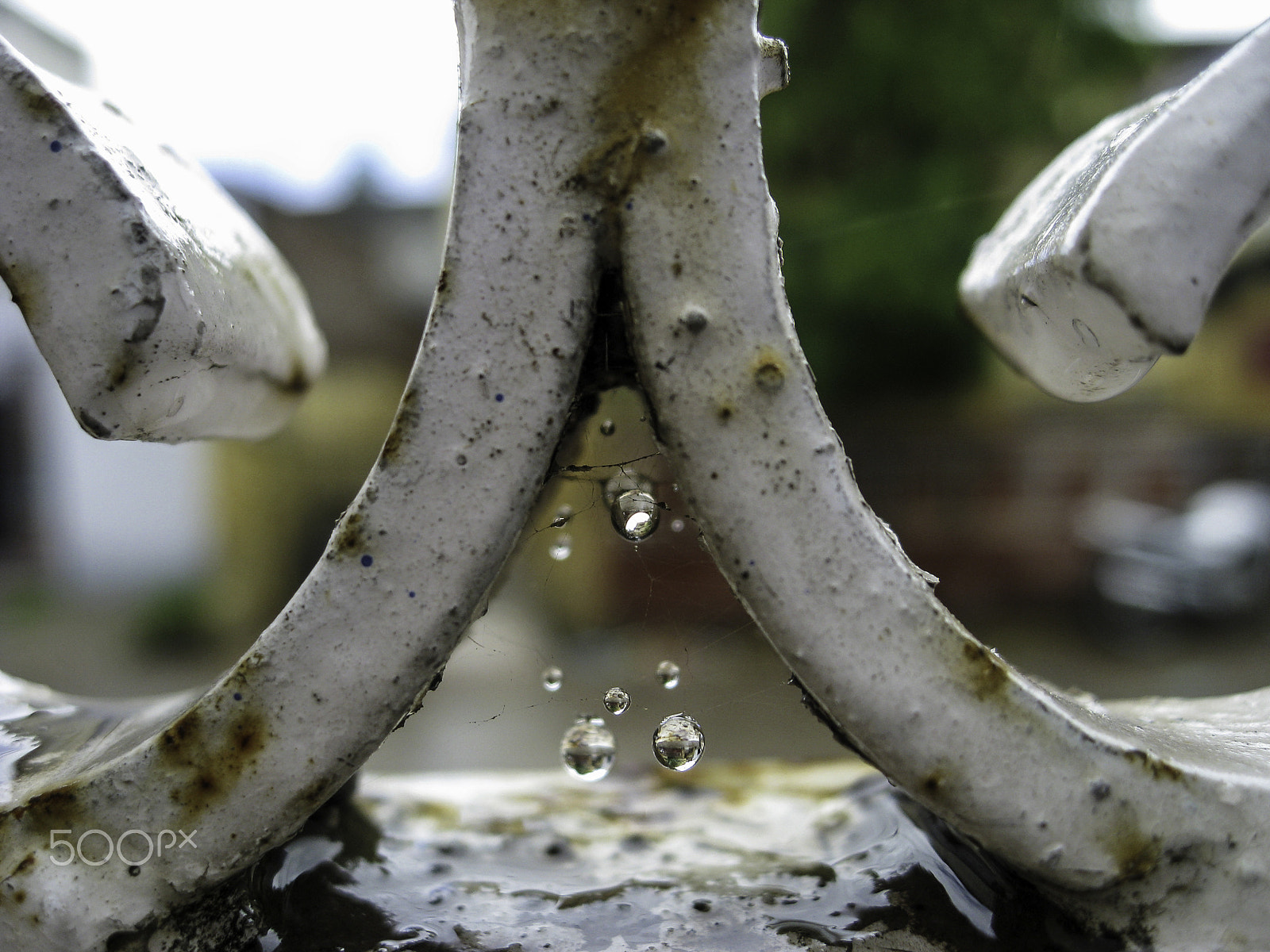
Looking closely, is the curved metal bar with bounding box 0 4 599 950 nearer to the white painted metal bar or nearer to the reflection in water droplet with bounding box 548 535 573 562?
the white painted metal bar

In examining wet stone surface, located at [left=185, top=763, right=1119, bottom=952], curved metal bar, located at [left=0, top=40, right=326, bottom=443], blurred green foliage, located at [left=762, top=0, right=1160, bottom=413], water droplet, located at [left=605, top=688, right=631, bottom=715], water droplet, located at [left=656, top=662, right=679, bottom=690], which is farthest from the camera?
blurred green foliage, located at [left=762, top=0, right=1160, bottom=413]

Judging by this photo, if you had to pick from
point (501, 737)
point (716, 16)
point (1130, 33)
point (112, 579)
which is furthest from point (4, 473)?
point (716, 16)

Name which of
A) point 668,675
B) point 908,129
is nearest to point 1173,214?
point 668,675

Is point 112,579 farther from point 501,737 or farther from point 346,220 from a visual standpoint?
point 501,737

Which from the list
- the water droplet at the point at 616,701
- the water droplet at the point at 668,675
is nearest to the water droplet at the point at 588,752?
the water droplet at the point at 616,701

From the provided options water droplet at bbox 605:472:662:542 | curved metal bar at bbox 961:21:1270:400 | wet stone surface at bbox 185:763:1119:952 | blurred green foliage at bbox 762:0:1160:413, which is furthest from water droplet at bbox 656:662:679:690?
blurred green foliage at bbox 762:0:1160:413
